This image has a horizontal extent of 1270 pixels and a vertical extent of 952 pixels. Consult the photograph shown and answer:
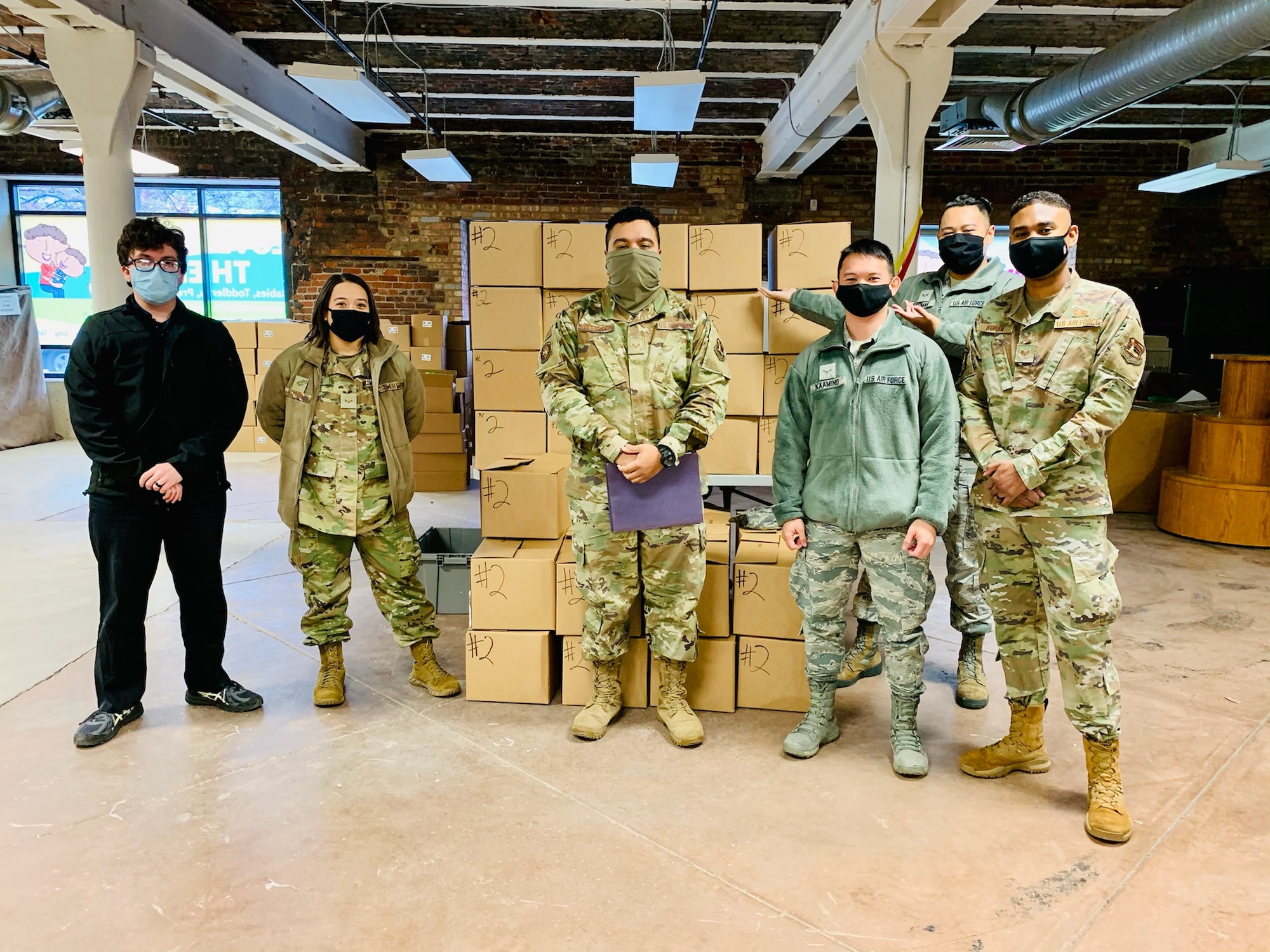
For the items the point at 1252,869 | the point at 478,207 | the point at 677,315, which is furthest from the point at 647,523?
the point at 478,207

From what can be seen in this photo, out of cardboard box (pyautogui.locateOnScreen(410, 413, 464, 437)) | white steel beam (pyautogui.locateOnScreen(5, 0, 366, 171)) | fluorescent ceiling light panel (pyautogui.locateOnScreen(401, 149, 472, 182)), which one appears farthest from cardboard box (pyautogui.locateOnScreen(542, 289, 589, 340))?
fluorescent ceiling light panel (pyautogui.locateOnScreen(401, 149, 472, 182))

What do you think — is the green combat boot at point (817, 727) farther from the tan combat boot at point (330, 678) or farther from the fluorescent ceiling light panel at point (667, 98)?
the fluorescent ceiling light panel at point (667, 98)

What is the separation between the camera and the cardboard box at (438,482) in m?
7.18

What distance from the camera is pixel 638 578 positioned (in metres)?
2.75

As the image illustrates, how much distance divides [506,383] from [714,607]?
1413 millimetres

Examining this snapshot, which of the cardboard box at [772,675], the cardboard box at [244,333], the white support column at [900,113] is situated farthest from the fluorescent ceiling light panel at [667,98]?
the cardboard box at [244,333]

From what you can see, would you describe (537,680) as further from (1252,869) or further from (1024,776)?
(1252,869)

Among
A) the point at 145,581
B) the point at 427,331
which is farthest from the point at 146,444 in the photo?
the point at 427,331

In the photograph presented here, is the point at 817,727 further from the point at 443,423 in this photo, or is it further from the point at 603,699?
the point at 443,423

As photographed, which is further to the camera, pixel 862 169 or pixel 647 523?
pixel 862 169

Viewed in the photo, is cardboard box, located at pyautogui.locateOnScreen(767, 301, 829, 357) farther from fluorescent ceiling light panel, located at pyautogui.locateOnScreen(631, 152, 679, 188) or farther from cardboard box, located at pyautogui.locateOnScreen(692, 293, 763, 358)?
fluorescent ceiling light panel, located at pyautogui.locateOnScreen(631, 152, 679, 188)

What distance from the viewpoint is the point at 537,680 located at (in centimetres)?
303

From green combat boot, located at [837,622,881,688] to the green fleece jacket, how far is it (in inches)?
35.9

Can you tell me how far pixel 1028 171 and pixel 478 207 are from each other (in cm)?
619
